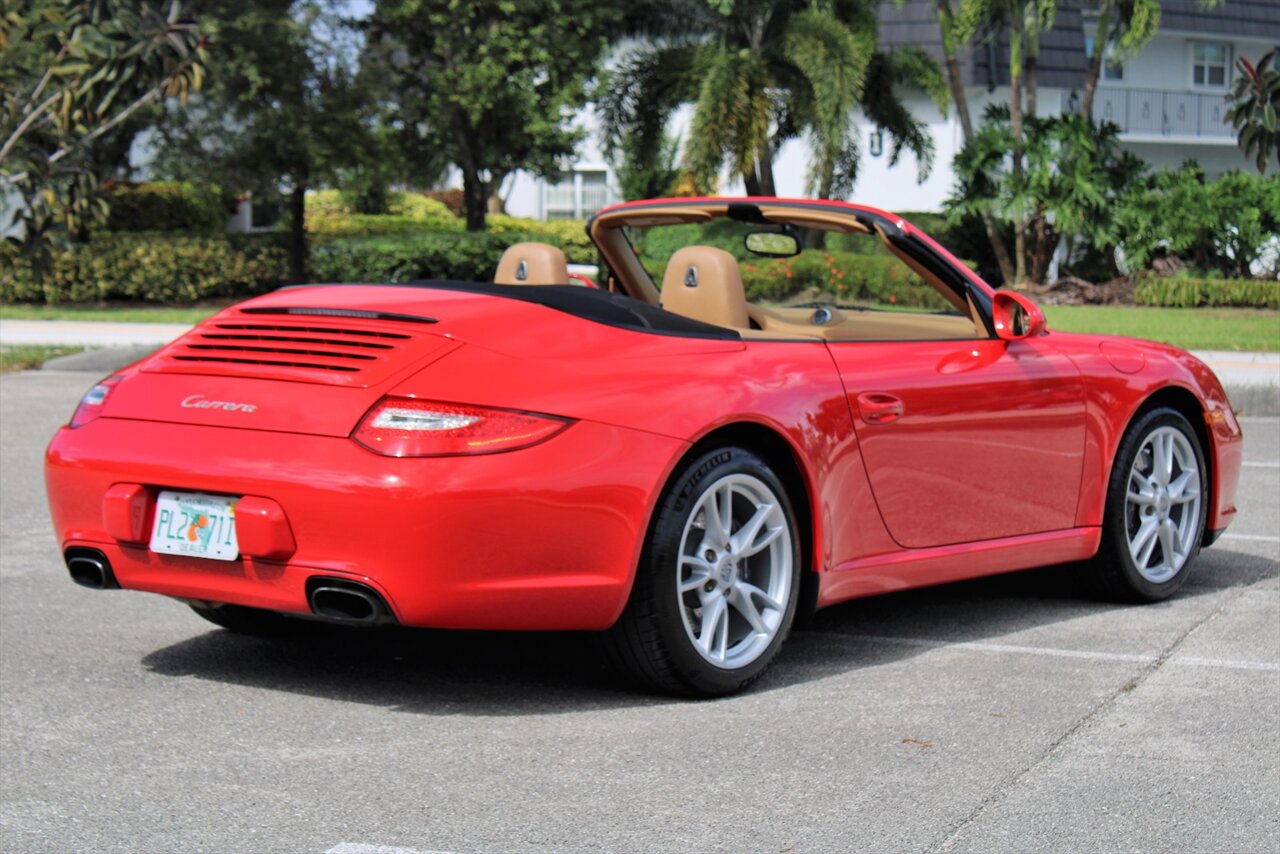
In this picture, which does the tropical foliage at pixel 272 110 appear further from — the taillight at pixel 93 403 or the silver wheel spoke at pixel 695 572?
the silver wheel spoke at pixel 695 572

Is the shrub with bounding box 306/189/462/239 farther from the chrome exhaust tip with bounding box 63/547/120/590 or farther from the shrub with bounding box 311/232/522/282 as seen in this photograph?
the chrome exhaust tip with bounding box 63/547/120/590

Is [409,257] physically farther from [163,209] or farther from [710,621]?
[710,621]

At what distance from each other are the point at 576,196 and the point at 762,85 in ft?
69.8

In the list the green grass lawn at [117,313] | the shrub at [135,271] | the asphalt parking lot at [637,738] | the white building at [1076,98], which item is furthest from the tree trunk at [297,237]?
the asphalt parking lot at [637,738]

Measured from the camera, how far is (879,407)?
5.59 metres

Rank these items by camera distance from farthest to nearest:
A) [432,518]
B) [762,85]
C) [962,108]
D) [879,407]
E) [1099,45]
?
[962,108], [1099,45], [762,85], [879,407], [432,518]

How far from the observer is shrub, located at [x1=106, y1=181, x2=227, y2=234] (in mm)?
31016

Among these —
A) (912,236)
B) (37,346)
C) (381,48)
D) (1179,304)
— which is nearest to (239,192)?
(381,48)

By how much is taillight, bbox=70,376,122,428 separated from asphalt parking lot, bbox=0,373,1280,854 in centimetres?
76

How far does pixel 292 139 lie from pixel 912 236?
22536mm

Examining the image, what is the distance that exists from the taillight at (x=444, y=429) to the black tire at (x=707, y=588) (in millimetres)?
461

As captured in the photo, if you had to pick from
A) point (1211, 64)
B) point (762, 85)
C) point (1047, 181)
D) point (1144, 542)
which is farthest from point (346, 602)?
point (1211, 64)

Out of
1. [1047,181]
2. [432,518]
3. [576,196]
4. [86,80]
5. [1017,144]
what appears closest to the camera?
[432,518]

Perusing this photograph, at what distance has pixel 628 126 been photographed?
103 feet
